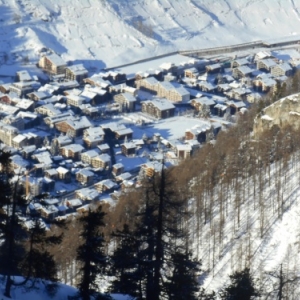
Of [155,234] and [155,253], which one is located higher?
[155,234]

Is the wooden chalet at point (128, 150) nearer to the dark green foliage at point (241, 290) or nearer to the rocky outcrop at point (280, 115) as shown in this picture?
the rocky outcrop at point (280, 115)

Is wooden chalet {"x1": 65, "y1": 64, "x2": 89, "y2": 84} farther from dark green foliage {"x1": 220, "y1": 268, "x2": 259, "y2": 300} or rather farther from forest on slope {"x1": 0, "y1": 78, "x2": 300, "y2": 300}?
dark green foliage {"x1": 220, "y1": 268, "x2": 259, "y2": 300}

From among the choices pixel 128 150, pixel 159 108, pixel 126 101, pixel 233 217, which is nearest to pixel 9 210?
pixel 233 217

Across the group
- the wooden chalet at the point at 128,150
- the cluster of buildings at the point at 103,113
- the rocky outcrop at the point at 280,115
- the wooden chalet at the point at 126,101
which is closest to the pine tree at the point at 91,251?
the cluster of buildings at the point at 103,113

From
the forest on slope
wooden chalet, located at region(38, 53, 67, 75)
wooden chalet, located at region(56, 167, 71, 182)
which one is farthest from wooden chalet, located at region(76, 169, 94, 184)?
wooden chalet, located at region(38, 53, 67, 75)

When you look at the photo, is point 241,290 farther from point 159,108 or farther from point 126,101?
point 126,101

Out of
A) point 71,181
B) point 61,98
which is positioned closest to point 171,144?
point 71,181

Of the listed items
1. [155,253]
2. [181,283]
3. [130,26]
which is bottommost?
[130,26]
